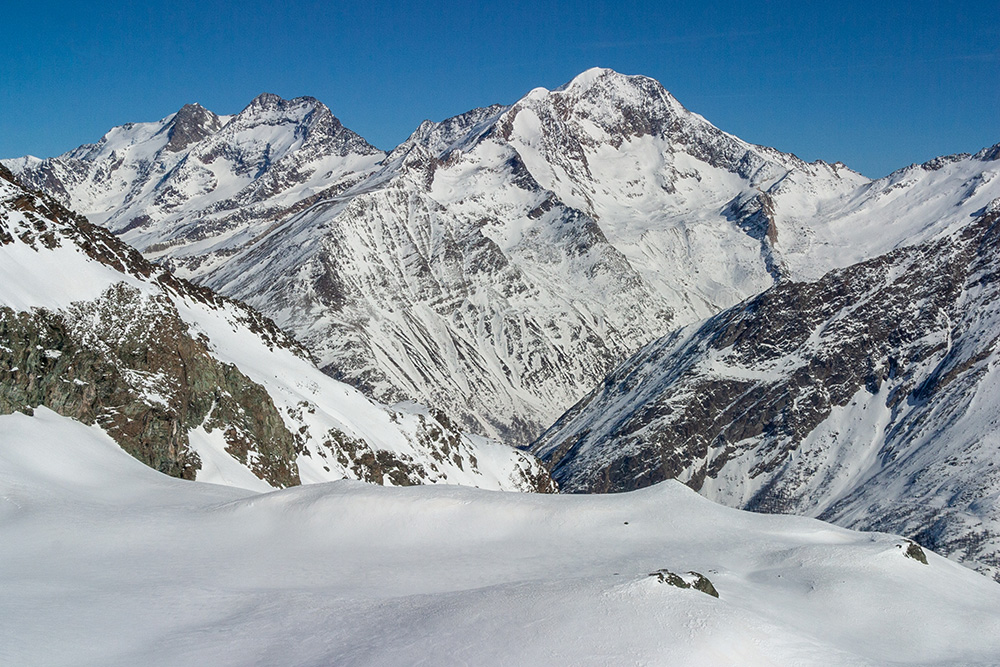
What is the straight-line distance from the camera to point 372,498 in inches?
1678

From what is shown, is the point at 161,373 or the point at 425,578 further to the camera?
the point at 161,373

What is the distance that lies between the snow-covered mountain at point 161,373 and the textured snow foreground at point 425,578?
4.91 meters

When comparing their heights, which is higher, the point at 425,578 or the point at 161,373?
the point at 161,373

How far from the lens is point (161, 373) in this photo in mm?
63688

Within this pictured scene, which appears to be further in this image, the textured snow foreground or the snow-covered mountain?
the snow-covered mountain

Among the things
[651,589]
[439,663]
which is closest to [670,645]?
[651,589]

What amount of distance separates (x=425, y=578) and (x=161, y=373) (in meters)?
35.3

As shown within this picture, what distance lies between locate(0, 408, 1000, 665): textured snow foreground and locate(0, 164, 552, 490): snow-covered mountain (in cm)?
491

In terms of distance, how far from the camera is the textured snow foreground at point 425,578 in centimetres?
2725

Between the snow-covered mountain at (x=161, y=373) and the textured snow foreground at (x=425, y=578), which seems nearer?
the textured snow foreground at (x=425, y=578)

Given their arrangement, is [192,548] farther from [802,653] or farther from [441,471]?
[441,471]

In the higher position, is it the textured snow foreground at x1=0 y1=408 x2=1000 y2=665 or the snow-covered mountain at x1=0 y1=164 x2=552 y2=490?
the snow-covered mountain at x1=0 y1=164 x2=552 y2=490

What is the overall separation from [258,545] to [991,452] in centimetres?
19499

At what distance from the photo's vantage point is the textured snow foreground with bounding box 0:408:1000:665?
27.2m
